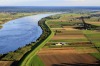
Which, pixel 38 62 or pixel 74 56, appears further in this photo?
pixel 74 56

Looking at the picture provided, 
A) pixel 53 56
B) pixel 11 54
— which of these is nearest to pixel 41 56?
pixel 53 56

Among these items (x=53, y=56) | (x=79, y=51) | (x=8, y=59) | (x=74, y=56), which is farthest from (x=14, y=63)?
(x=79, y=51)

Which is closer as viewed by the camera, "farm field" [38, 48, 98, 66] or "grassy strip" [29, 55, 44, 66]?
"grassy strip" [29, 55, 44, 66]

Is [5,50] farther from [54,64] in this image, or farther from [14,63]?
[54,64]

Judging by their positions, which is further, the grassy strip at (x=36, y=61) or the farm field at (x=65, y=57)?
the farm field at (x=65, y=57)

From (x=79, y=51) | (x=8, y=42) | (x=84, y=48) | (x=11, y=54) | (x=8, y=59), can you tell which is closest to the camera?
(x=8, y=59)

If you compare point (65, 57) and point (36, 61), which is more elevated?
point (36, 61)

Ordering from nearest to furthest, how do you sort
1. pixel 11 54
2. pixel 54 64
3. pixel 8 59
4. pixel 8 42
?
pixel 54 64, pixel 8 59, pixel 11 54, pixel 8 42

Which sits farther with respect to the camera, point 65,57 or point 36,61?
point 65,57

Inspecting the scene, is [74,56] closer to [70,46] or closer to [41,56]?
[41,56]
